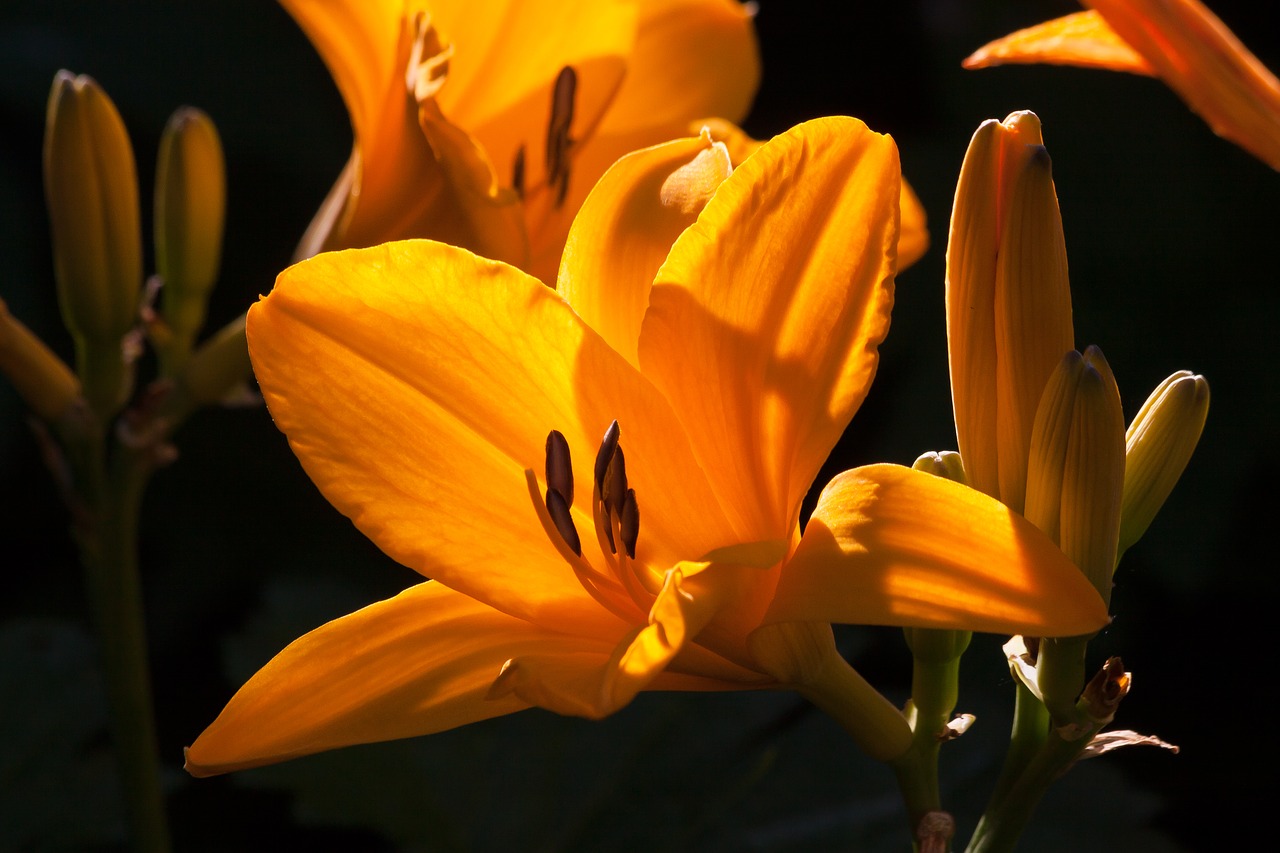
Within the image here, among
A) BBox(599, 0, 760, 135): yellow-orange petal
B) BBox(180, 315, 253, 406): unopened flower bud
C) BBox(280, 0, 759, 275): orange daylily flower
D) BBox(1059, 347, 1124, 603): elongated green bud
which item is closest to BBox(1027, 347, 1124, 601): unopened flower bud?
BBox(1059, 347, 1124, 603): elongated green bud

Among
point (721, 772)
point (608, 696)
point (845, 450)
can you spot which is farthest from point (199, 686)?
point (608, 696)

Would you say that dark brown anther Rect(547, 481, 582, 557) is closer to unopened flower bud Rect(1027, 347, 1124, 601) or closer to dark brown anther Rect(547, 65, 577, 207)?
unopened flower bud Rect(1027, 347, 1124, 601)

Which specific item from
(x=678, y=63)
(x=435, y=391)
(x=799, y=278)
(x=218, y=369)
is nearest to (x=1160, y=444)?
(x=799, y=278)

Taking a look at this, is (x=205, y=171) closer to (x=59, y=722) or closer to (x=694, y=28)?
(x=694, y=28)

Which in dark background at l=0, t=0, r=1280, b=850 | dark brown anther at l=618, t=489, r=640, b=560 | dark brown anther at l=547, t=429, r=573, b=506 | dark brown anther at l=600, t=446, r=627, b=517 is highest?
dark brown anther at l=547, t=429, r=573, b=506

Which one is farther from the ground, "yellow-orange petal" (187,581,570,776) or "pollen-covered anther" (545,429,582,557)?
"pollen-covered anther" (545,429,582,557)
